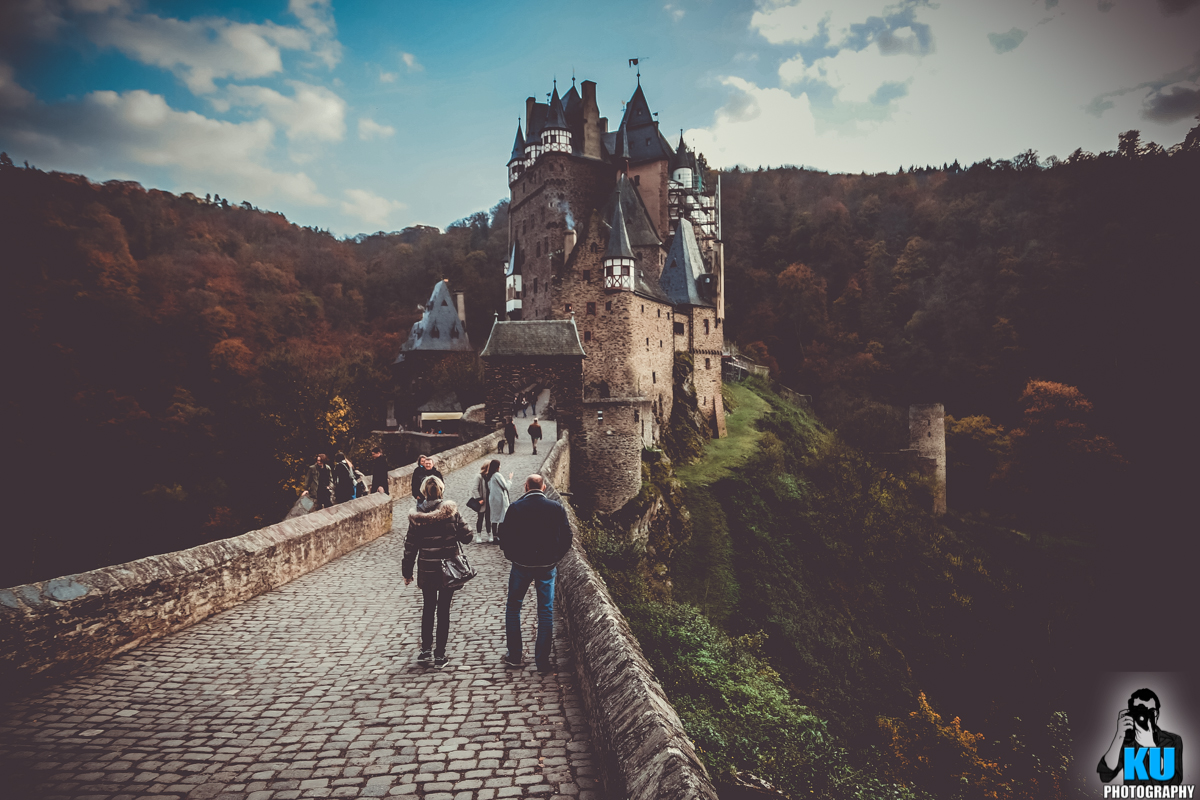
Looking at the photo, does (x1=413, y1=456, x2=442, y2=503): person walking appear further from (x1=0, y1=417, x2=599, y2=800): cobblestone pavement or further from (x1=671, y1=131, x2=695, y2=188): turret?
(x1=671, y1=131, x2=695, y2=188): turret

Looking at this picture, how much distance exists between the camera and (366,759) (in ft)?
12.0

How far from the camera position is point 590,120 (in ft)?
125

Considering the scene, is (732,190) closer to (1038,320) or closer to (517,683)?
(1038,320)

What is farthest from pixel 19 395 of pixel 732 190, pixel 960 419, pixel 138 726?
pixel 732 190

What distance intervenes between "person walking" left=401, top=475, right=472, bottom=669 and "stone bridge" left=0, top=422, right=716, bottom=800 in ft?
0.87

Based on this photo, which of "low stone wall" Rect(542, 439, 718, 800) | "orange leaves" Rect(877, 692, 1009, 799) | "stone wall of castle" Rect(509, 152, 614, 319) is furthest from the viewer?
"stone wall of castle" Rect(509, 152, 614, 319)

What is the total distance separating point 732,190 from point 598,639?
232 ft

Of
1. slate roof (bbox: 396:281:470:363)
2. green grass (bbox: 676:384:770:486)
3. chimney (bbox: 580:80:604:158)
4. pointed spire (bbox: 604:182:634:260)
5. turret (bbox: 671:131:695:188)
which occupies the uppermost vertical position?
chimney (bbox: 580:80:604:158)

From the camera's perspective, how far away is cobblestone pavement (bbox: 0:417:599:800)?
3377 millimetres

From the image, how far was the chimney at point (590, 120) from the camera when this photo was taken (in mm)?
37688

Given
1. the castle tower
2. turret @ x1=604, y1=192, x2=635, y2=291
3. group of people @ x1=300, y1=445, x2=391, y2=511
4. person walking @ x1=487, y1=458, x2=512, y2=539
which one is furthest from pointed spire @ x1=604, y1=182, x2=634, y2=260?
the castle tower

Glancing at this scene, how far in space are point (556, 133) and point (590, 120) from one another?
9.76ft

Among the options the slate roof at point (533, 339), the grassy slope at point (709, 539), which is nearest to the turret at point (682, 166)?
the grassy slope at point (709, 539)

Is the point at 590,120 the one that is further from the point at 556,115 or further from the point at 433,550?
the point at 433,550
